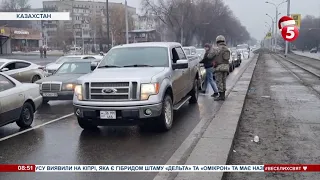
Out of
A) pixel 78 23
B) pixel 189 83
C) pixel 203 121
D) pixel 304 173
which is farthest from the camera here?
pixel 78 23

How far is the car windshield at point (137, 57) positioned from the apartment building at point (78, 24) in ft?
257

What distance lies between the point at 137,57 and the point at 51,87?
13.2 feet

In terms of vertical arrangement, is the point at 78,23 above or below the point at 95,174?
above

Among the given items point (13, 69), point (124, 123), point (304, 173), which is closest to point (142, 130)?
point (124, 123)

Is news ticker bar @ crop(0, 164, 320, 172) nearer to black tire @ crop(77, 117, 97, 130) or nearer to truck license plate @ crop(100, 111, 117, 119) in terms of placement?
truck license plate @ crop(100, 111, 117, 119)

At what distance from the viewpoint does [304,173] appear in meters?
4.89

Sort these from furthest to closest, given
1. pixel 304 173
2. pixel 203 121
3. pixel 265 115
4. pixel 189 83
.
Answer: pixel 189 83, pixel 265 115, pixel 203 121, pixel 304 173

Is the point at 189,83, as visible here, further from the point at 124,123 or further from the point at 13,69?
the point at 13,69

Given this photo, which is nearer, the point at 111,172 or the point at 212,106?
the point at 111,172

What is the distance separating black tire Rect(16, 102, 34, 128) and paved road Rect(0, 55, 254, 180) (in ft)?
0.64

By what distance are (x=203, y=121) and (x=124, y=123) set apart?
2168 mm

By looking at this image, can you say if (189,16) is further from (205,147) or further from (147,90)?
(205,147)

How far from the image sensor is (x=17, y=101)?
7.66 meters

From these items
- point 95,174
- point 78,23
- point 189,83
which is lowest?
point 95,174
